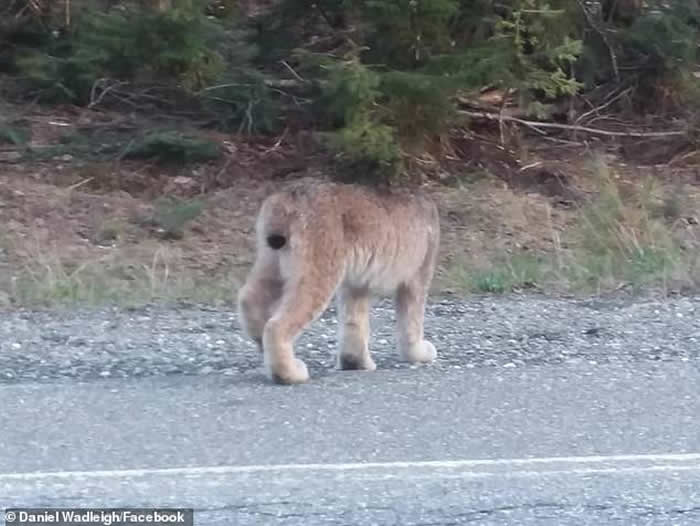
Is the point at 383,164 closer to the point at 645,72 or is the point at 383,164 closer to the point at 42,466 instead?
the point at 645,72

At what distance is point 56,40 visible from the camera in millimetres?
15766

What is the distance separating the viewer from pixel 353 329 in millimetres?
8234

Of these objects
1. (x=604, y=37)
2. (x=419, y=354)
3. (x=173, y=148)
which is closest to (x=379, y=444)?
(x=419, y=354)

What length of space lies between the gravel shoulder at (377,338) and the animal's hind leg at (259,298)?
11.2 inches

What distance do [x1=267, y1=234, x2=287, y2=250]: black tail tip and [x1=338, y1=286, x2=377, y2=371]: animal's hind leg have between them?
61 centimetres

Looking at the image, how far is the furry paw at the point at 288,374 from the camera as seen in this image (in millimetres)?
7637

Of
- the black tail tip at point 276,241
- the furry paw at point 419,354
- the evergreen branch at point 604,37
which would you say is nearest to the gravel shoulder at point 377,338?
the furry paw at point 419,354

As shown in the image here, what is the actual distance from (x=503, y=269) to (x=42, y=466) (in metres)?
6.52

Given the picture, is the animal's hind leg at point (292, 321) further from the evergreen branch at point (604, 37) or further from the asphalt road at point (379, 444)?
the evergreen branch at point (604, 37)

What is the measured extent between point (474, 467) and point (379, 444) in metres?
0.54

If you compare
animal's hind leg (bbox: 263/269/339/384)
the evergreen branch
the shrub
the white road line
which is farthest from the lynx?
the evergreen branch

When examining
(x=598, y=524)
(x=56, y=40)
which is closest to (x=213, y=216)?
(x=56, y=40)

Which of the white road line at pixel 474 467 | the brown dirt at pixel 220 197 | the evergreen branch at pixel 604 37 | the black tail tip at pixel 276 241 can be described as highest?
the evergreen branch at pixel 604 37

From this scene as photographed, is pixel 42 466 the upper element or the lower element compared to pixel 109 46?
lower
